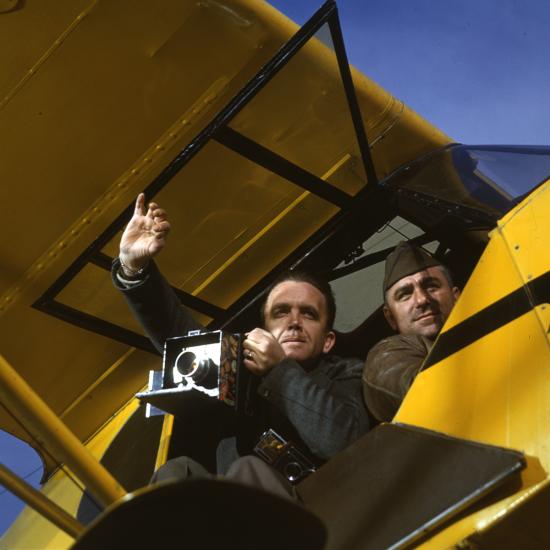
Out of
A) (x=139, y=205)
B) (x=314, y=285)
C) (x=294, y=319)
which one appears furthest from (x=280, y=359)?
(x=139, y=205)

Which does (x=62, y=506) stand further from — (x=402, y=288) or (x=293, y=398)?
(x=402, y=288)

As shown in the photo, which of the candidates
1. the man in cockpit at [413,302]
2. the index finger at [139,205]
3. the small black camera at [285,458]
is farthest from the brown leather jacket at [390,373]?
the index finger at [139,205]

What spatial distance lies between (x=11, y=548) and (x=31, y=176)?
134 centimetres

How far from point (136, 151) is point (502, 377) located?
189 centimetres

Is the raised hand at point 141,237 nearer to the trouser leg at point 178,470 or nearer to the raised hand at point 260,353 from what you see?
the raised hand at point 260,353

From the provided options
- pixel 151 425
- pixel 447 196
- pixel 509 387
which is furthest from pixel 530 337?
pixel 151 425

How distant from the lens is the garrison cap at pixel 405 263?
119 inches

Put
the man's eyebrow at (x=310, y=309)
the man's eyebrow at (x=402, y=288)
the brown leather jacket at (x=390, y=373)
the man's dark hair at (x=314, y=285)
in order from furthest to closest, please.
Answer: the man's dark hair at (x=314, y=285) → the man's eyebrow at (x=310, y=309) → the man's eyebrow at (x=402, y=288) → the brown leather jacket at (x=390, y=373)

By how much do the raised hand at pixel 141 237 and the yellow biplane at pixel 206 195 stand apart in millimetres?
201

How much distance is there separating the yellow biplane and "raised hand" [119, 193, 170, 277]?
7.9 inches

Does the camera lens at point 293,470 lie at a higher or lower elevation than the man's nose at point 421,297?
lower

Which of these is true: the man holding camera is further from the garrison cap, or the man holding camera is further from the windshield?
the windshield

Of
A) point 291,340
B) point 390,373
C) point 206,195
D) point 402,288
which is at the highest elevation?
point 206,195

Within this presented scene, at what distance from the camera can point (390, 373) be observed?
2287 mm
